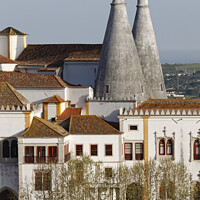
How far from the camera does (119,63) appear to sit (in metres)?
104

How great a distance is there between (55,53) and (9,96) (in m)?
20.0

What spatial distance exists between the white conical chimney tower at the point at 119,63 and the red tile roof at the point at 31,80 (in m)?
4.32

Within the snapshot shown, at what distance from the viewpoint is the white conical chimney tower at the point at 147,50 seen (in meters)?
109

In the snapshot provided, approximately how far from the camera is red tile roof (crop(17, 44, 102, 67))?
113 metres

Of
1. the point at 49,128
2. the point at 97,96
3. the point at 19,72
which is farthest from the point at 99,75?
the point at 49,128

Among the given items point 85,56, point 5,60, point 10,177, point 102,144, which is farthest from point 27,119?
point 85,56

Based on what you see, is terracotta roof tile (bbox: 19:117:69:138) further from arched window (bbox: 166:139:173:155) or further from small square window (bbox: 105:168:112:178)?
arched window (bbox: 166:139:173:155)

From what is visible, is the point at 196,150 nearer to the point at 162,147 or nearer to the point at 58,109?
the point at 162,147

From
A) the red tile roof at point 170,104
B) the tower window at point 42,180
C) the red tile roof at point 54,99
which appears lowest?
the tower window at point 42,180

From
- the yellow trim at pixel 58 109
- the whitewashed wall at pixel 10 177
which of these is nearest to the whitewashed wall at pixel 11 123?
the whitewashed wall at pixel 10 177

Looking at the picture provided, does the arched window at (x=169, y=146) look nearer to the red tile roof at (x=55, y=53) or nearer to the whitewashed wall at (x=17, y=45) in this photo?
the red tile roof at (x=55, y=53)

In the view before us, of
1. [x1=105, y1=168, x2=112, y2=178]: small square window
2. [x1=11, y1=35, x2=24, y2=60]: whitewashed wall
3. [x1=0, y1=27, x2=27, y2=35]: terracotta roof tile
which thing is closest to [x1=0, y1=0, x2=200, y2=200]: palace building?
[x1=105, y1=168, x2=112, y2=178]: small square window

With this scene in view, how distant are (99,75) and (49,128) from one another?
632 inches

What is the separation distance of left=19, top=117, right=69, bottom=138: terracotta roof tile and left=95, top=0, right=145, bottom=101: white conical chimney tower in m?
13.3
